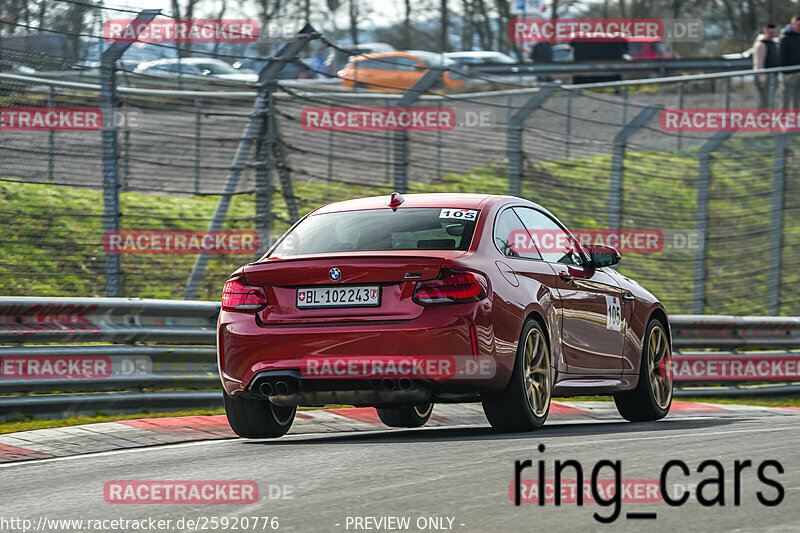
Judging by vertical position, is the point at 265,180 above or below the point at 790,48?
below

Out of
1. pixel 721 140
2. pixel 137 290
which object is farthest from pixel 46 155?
pixel 721 140

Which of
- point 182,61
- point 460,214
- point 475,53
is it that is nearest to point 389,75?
point 182,61

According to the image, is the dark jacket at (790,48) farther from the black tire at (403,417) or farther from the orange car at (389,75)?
the black tire at (403,417)

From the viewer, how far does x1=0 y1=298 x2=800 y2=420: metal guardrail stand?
9398 mm

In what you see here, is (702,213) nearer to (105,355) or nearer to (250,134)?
(250,134)

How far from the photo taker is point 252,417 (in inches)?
332

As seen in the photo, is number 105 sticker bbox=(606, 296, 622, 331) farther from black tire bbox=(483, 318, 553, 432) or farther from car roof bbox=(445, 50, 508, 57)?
car roof bbox=(445, 50, 508, 57)

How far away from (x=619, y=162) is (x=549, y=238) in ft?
22.7

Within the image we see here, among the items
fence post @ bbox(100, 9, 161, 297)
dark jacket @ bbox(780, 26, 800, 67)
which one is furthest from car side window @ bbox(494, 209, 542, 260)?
dark jacket @ bbox(780, 26, 800, 67)
